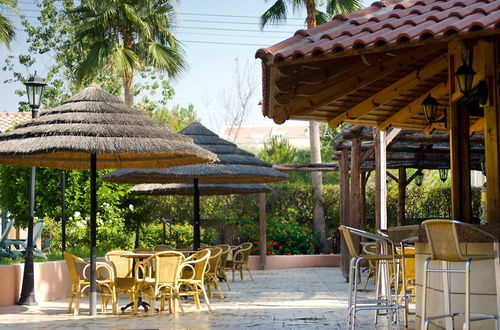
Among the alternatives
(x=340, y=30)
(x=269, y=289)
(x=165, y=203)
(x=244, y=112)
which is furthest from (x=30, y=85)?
(x=244, y=112)

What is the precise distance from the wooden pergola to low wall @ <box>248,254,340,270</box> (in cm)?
1016

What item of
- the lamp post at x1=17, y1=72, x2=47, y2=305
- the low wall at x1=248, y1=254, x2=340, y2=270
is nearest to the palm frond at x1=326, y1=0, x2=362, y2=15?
the low wall at x1=248, y1=254, x2=340, y2=270

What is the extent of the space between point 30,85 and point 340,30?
6.52m

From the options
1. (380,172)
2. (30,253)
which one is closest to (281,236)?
(380,172)

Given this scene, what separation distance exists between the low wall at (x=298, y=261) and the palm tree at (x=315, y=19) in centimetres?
93

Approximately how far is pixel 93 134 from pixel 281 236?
38.4 feet

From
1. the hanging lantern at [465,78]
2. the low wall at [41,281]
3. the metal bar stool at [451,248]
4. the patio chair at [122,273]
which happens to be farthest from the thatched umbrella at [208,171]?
the metal bar stool at [451,248]

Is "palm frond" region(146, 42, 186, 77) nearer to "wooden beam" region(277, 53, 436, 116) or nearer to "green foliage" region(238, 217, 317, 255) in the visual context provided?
"green foliage" region(238, 217, 317, 255)

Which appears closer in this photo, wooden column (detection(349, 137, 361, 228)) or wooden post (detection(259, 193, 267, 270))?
wooden column (detection(349, 137, 361, 228))

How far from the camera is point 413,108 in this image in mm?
10375

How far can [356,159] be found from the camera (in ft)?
48.1

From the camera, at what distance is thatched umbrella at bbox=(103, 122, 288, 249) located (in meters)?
12.4

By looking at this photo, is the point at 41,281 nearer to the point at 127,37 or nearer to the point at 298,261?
the point at 298,261

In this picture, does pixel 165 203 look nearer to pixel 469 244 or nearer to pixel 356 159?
pixel 356 159
